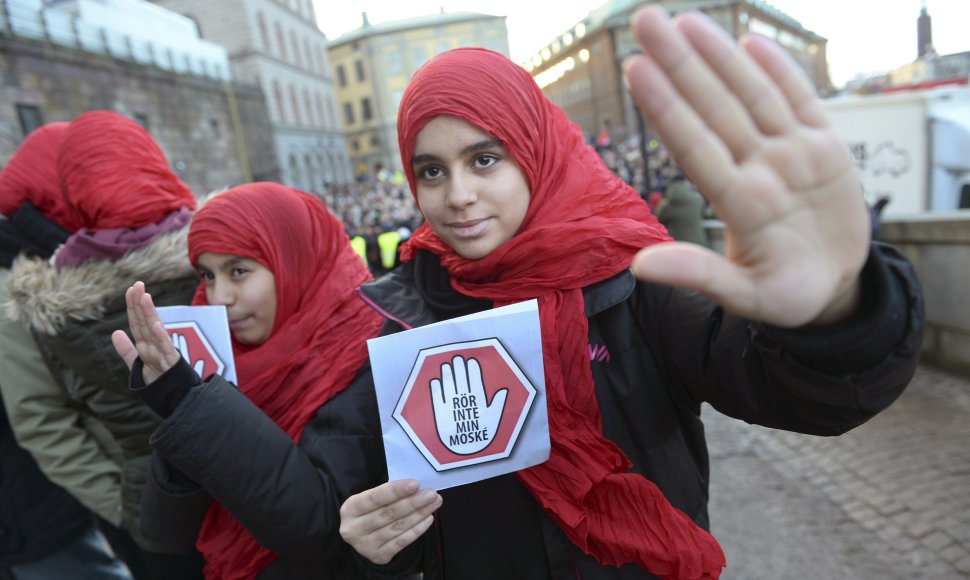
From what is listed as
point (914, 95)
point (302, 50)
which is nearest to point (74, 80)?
point (914, 95)

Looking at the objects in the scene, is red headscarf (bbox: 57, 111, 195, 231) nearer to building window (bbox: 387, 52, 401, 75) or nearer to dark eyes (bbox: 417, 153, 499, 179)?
dark eyes (bbox: 417, 153, 499, 179)

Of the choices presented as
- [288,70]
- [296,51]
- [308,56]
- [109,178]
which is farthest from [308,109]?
[109,178]

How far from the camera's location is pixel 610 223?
130 centimetres

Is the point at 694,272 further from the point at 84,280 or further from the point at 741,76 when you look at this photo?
the point at 84,280

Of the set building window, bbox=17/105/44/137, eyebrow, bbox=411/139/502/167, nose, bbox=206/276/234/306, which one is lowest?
nose, bbox=206/276/234/306

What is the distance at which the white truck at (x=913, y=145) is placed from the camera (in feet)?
22.0

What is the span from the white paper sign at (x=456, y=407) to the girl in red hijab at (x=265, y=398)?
36 centimetres

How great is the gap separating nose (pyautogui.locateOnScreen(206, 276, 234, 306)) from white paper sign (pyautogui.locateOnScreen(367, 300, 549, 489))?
3.00ft

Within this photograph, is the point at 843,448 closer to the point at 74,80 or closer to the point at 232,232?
the point at 232,232

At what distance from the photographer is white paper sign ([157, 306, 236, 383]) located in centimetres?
175

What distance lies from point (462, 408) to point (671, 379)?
47 centimetres

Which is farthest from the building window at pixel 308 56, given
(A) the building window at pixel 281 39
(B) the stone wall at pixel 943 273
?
(B) the stone wall at pixel 943 273

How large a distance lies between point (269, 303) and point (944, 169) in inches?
319

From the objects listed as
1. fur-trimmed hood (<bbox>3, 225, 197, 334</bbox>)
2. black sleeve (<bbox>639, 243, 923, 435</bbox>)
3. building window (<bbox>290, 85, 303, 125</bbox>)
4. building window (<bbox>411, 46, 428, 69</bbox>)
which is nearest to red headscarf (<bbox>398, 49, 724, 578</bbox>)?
black sleeve (<bbox>639, 243, 923, 435</bbox>)
